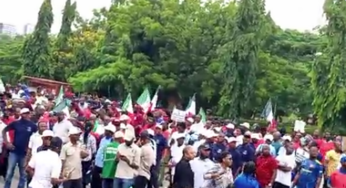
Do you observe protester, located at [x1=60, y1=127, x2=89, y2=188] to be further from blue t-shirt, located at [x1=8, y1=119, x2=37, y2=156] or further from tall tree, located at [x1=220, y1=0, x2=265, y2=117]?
tall tree, located at [x1=220, y1=0, x2=265, y2=117]

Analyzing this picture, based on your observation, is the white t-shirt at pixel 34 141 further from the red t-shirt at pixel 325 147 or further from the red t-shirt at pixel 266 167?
the red t-shirt at pixel 325 147

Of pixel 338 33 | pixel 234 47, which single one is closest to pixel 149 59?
pixel 234 47

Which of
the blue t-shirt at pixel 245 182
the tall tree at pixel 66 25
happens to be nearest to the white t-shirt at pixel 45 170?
the blue t-shirt at pixel 245 182

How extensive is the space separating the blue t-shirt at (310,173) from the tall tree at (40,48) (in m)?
56.5

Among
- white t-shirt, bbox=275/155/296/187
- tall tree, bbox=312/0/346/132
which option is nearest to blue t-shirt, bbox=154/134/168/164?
white t-shirt, bbox=275/155/296/187

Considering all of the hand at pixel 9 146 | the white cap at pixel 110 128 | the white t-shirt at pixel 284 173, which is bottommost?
the white t-shirt at pixel 284 173

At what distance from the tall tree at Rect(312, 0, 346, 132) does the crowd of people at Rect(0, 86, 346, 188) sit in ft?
55.1

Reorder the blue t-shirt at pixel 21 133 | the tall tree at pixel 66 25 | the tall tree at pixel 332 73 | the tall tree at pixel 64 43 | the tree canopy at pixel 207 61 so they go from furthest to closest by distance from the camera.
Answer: the tall tree at pixel 66 25 → the tall tree at pixel 64 43 → the tree canopy at pixel 207 61 → the tall tree at pixel 332 73 → the blue t-shirt at pixel 21 133

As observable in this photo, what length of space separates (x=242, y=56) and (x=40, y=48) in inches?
1248

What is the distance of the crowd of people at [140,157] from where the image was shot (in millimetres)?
12164

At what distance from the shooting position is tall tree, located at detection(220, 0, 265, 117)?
43.1m

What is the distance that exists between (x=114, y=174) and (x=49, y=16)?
196 feet

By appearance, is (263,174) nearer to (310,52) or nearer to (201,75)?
(201,75)

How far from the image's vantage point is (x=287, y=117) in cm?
5109
